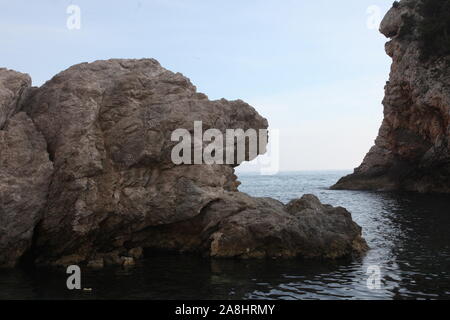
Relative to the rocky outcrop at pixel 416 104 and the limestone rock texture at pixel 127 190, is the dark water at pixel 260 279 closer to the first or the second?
the limestone rock texture at pixel 127 190

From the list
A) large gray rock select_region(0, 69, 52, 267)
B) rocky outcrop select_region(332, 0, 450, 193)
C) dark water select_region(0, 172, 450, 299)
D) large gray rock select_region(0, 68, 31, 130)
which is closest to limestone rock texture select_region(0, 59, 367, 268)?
large gray rock select_region(0, 69, 52, 267)

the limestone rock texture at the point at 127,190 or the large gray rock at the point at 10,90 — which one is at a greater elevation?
the large gray rock at the point at 10,90

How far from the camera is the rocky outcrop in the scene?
71125 mm

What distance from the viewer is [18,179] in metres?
25.8

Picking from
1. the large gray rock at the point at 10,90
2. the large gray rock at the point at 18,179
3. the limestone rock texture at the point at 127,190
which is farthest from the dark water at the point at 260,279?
the large gray rock at the point at 10,90

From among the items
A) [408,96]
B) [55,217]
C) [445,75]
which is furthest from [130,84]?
[408,96]

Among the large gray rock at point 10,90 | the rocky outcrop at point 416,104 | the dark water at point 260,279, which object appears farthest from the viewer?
the rocky outcrop at point 416,104

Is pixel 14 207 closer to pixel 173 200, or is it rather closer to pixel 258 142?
pixel 173 200

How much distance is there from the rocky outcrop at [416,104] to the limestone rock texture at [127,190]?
4762 centimetres

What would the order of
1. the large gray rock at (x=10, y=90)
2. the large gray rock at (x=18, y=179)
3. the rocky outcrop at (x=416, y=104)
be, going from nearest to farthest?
the large gray rock at (x=18, y=179), the large gray rock at (x=10, y=90), the rocky outcrop at (x=416, y=104)

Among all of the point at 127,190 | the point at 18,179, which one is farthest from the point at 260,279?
the point at 18,179

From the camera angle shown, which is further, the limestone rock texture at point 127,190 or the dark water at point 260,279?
the limestone rock texture at point 127,190

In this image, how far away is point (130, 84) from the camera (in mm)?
31453

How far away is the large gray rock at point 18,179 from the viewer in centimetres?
2516
